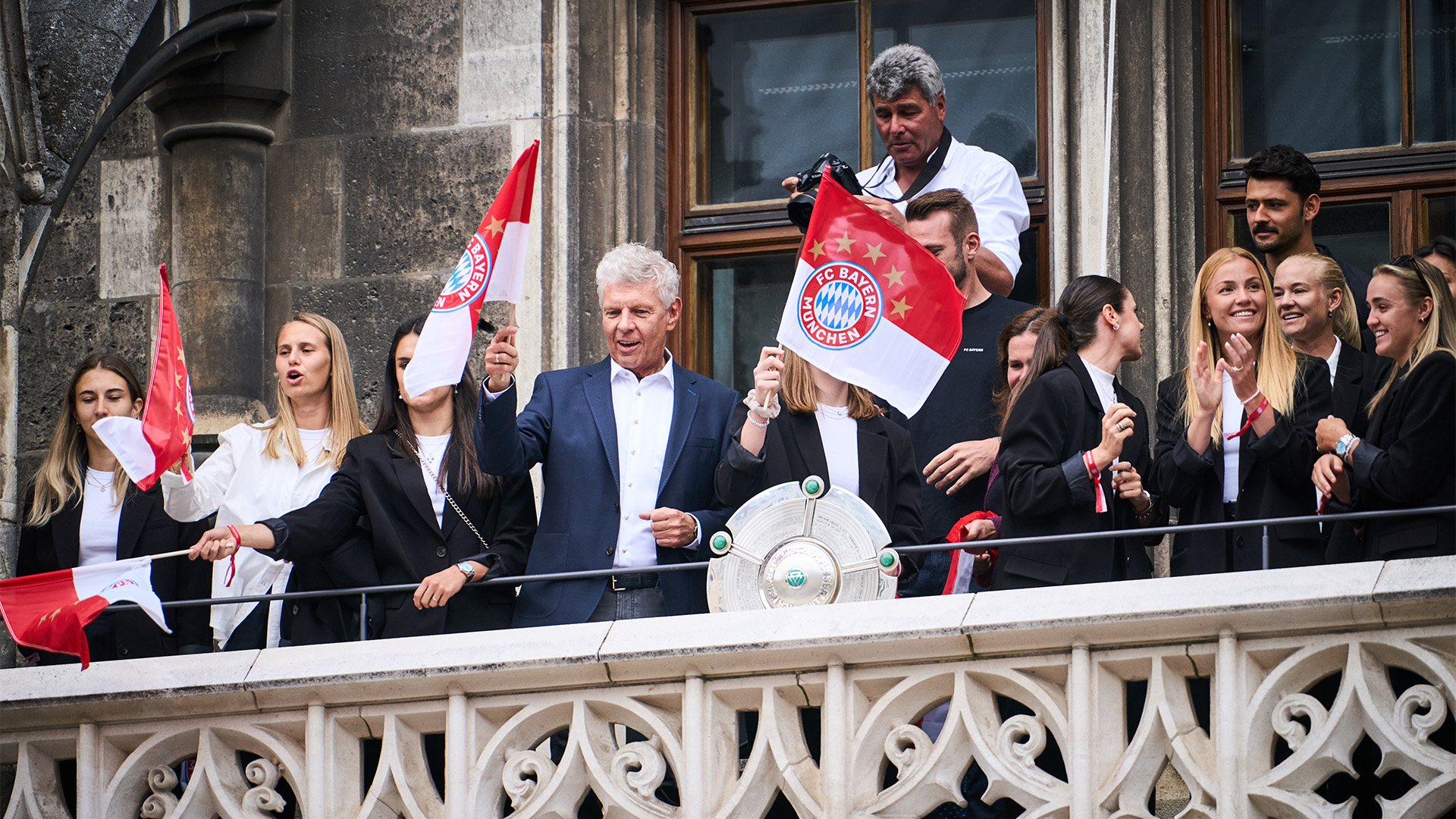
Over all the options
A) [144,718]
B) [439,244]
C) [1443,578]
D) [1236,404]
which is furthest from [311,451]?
[1443,578]

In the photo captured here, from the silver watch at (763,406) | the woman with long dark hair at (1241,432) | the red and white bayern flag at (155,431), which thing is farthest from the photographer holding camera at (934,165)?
the red and white bayern flag at (155,431)

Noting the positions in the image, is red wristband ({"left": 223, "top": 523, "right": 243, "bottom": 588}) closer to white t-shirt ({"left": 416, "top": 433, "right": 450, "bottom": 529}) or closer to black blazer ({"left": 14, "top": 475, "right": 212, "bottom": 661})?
black blazer ({"left": 14, "top": 475, "right": 212, "bottom": 661})

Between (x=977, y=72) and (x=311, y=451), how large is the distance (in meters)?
2.98

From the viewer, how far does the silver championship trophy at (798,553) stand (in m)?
6.48

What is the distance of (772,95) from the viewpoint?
29.5ft

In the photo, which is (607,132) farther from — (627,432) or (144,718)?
(144,718)

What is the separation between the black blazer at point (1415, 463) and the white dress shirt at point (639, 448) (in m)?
2.06

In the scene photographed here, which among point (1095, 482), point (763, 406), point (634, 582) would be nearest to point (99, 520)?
point (634, 582)

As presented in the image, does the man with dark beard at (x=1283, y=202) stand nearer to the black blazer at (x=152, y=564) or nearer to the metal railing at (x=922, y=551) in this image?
the metal railing at (x=922, y=551)

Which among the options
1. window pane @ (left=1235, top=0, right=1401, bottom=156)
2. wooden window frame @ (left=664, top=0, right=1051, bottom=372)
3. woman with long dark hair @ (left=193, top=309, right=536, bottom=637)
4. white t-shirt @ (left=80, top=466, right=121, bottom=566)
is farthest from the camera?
wooden window frame @ (left=664, top=0, right=1051, bottom=372)

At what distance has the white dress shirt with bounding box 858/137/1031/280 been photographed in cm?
781

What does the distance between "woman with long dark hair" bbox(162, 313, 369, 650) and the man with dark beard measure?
9.65ft

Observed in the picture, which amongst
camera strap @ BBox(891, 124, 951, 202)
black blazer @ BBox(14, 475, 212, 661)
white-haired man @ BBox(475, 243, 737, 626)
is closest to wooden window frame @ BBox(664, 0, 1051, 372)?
camera strap @ BBox(891, 124, 951, 202)

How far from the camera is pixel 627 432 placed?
7.07m
